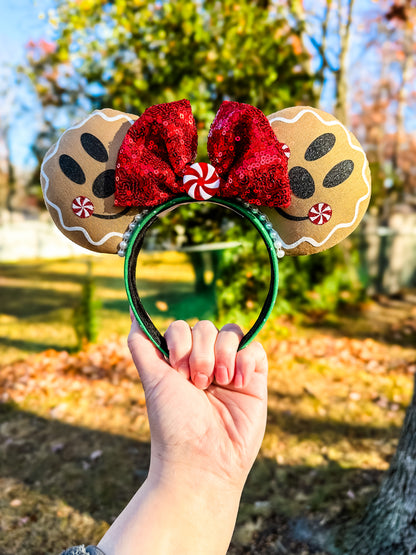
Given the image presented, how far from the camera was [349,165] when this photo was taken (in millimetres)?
1416

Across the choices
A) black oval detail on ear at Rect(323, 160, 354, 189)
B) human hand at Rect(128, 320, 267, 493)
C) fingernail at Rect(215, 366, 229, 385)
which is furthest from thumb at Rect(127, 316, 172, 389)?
black oval detail on ear at Rect(323, 160, 354, 189)

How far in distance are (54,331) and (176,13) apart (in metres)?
5.37

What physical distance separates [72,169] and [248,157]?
0.58m

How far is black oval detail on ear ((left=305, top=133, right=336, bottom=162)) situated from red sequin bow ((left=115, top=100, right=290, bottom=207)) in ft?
0.28

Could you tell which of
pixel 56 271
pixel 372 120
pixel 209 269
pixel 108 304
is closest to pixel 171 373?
pixel 209 269

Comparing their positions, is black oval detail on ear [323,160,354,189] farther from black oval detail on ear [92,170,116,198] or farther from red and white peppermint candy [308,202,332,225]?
black oval detail on ear [92,170,116,198]

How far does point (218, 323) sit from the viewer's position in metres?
5.71

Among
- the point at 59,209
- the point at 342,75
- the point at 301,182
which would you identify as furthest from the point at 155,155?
the point at 342,75

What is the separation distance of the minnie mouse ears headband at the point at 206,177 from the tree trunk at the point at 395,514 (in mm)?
1770

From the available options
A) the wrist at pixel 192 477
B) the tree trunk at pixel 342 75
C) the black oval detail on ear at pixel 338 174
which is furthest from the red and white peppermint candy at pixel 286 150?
the tree trunk at pixel 342 75

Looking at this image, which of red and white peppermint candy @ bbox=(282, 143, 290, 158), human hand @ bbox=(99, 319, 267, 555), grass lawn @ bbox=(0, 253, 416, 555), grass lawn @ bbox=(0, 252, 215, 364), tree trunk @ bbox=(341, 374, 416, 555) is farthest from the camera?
grass lawn @ bbox=(0, 252, 215, 364)

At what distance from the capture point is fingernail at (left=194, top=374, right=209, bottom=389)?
1.25 m

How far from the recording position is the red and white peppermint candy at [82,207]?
4.64 ft

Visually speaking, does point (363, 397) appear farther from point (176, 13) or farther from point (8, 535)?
point (176, 13)
